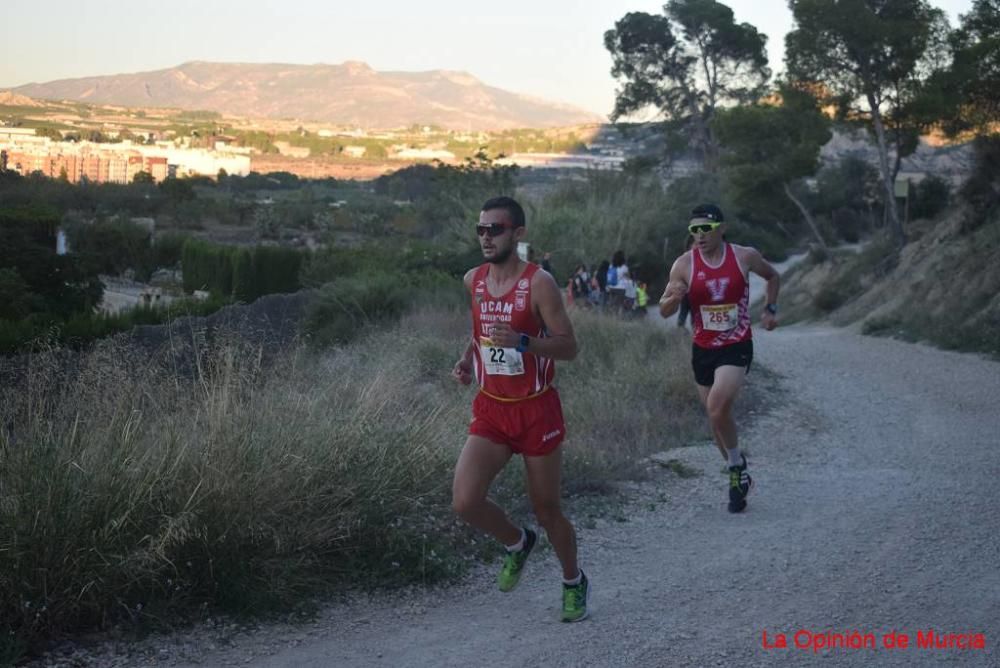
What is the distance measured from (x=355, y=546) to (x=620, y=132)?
59619 mm

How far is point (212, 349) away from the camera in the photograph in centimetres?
874

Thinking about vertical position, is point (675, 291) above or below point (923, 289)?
above

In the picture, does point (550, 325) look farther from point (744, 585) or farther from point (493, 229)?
point (744, 585)

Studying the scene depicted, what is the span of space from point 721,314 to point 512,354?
325 cm

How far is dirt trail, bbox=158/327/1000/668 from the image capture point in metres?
5.54

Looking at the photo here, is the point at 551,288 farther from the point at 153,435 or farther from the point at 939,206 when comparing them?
the point at 939,206

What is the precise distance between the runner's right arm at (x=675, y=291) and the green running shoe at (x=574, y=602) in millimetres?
2436

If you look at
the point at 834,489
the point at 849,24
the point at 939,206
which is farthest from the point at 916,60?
the point at 834,489

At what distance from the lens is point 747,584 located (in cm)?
661

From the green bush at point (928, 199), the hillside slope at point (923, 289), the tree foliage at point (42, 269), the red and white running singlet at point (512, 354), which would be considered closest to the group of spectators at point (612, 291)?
the hillside slope at point (923, 289)


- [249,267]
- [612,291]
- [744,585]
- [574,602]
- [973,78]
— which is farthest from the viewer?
[249,267]

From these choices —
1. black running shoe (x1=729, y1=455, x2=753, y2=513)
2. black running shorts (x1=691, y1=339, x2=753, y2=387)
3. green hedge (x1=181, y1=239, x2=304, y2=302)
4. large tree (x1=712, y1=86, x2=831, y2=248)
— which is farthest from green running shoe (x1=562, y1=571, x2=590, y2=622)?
large tree (x1=712, y1=86, x2=831, y2=248)

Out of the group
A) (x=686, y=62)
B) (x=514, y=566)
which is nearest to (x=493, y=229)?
(x=514, y=566)

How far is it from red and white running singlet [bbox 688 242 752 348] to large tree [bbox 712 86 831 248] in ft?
103
